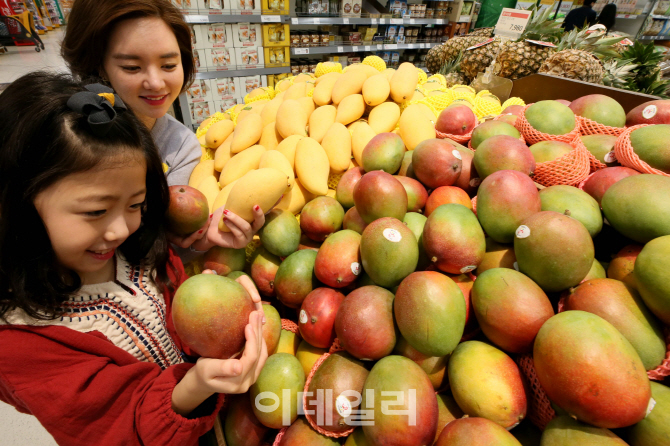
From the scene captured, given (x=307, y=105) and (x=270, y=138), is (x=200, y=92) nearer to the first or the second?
(x=307, y=105)

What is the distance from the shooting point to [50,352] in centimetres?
80

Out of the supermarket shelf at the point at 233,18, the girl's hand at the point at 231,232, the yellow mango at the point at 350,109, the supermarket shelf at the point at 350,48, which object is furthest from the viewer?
the supermarket shelf at the point at 350,48

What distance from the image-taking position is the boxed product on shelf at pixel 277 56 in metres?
4.30

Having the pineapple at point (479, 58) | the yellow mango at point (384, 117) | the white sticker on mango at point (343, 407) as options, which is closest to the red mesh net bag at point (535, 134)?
the yellow mango at point (384, 117)

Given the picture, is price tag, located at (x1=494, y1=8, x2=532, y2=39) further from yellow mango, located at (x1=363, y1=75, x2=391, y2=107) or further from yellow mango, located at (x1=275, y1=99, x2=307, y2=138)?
yellow mango, located at (x1=275, y1=99, x2=307, y2=138)

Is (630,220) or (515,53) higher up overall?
(515,53)

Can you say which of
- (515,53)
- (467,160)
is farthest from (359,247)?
(515,53)

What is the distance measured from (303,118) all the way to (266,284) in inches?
44.0

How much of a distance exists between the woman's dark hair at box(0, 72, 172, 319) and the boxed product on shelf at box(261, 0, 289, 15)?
3.67 m

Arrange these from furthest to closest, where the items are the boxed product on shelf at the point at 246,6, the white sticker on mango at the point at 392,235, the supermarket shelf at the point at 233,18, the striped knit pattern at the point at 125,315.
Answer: the boxed product on shelf at the point at 246,6
the supermarket shelf at the point at 233,18
the white sticker on mango at the point at 392,235
the striped knit pattern at the point at 125,315

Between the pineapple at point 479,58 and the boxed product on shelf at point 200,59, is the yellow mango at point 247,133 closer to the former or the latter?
the boxed product on shelf at point 200,59

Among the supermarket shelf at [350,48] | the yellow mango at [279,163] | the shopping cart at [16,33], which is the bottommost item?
the shopping cart at [16,33]

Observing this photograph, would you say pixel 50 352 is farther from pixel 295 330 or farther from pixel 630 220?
pixel 630 220

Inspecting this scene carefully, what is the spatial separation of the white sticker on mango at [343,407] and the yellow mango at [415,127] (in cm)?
141
